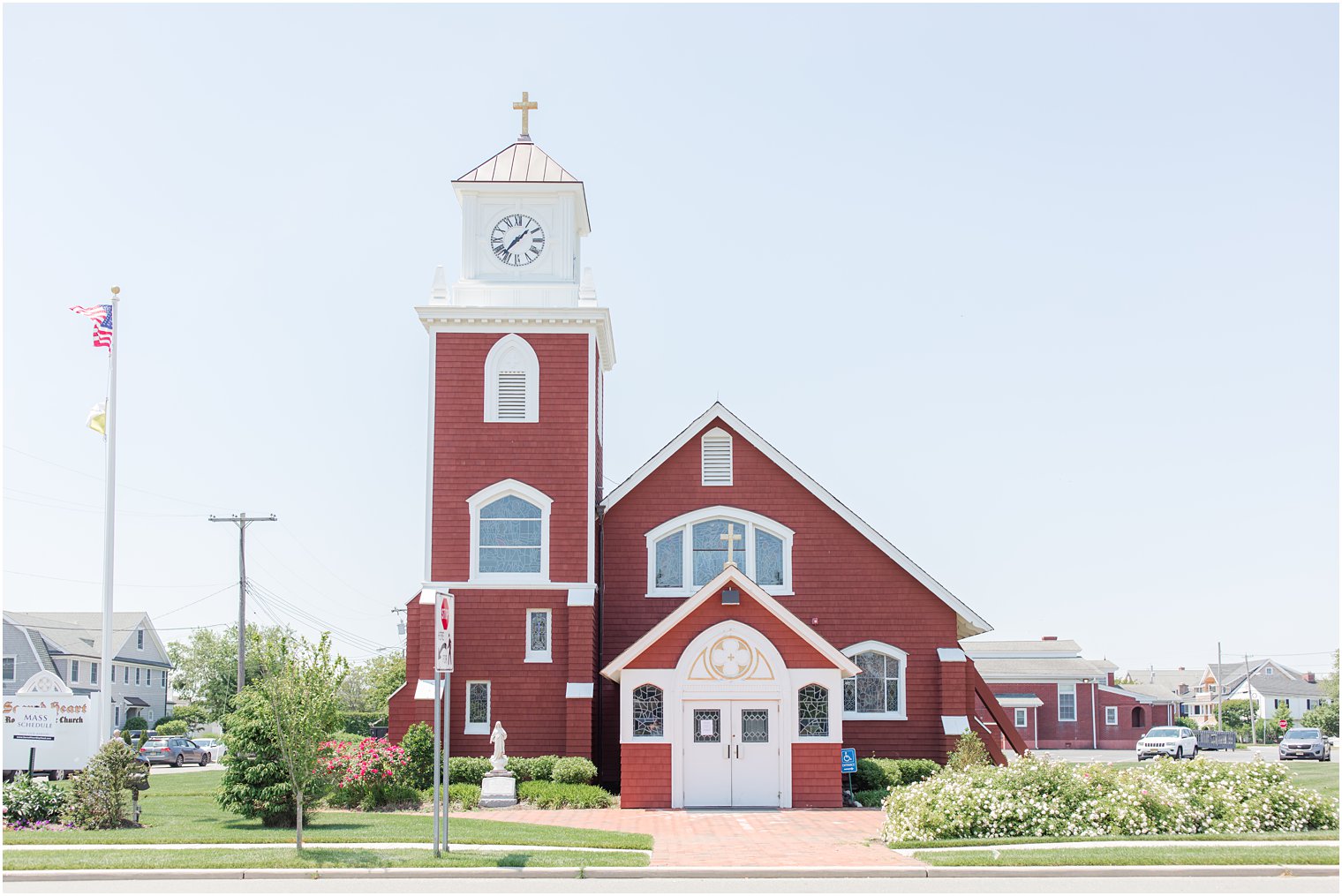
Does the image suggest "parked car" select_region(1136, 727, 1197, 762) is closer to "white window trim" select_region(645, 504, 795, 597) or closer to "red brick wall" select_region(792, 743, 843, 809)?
"white window trim" select_region(645, 504, 795, 597)

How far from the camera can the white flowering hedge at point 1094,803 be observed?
64.0 feet

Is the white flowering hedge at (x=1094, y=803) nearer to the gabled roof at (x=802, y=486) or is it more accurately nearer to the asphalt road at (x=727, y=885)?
the asphalt road at (x=727, y=885)

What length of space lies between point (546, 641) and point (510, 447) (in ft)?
14.8

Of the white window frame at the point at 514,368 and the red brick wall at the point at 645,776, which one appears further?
the white window frame at the point at 514,368

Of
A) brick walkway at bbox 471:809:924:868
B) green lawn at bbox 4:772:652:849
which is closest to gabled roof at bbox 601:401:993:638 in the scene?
brick walkway at bbox 471:809:924:868

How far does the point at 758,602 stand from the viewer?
27.8 m

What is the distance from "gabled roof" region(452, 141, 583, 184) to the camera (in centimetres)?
3189

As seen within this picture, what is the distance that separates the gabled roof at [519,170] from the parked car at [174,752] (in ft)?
111

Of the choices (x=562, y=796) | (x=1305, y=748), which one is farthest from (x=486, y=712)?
(x=1305, y=748)

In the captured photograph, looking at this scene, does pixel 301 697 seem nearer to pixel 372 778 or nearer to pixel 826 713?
pixel 372 778

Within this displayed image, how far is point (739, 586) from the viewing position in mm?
27719

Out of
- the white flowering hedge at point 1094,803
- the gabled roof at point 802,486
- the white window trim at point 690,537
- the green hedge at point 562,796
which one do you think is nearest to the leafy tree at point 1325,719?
the gabled roof at point 802,486

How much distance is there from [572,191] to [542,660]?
11.0 metres

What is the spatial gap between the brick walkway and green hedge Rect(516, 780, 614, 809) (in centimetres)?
33
